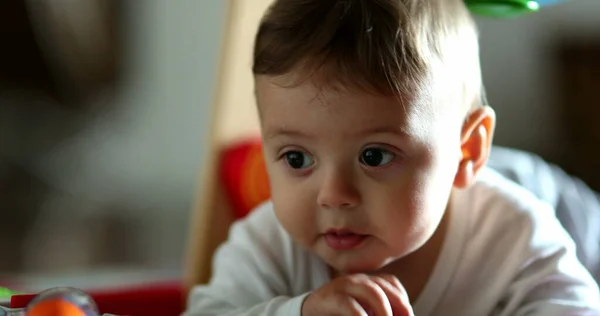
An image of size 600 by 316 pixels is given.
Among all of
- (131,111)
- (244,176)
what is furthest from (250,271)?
(131,111)

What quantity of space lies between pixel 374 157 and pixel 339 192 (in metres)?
0.03

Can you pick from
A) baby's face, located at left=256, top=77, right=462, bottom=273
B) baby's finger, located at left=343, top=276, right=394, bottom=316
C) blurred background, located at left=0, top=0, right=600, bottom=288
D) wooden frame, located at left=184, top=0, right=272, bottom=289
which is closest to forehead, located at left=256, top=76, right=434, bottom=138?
baby's face, located at left=256, top=77, right=462, bottom=273

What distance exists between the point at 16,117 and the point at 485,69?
4.10ft

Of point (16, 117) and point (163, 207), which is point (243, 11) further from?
point (16, 117)

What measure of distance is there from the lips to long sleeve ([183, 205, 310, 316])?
0.09 metres

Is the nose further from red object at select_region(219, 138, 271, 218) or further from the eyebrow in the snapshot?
red object at select_region(219, 138, 271, 218)

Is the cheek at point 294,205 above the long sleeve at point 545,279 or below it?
above

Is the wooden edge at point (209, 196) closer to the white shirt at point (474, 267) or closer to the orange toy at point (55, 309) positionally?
the white shirt at point (474, 267)

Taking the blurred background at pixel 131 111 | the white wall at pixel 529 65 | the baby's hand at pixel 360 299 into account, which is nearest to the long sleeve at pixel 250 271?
the baby's hand at pixel 360 299

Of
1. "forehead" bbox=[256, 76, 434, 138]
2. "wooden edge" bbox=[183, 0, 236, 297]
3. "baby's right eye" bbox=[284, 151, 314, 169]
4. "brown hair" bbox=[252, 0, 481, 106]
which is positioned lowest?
"wooden edge" bbox=[183, 0, 236, 297]

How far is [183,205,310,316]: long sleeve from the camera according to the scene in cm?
67

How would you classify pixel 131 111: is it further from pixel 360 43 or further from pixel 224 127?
pixel 360 43

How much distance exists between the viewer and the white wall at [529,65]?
1.75 m

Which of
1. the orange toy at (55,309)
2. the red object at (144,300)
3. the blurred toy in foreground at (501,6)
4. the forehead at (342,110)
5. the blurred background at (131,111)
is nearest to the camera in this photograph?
the orange toy at (55,309)
